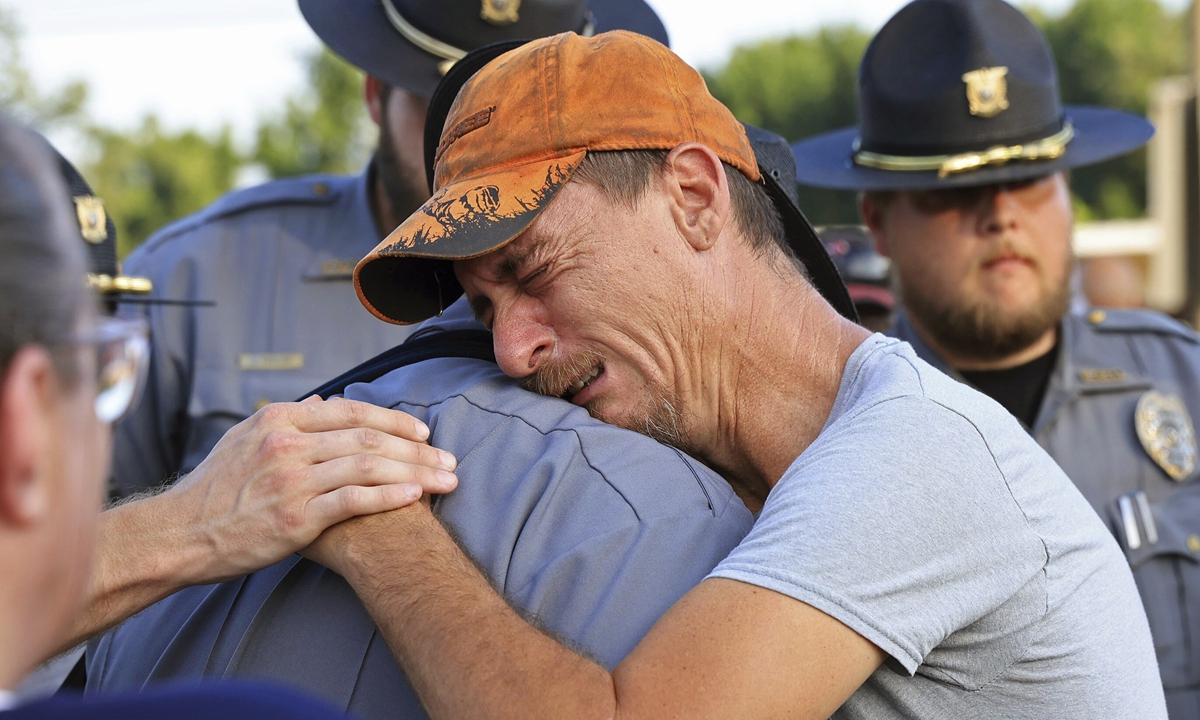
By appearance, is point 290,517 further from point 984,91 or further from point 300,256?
point 984,91

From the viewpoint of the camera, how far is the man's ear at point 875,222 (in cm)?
426

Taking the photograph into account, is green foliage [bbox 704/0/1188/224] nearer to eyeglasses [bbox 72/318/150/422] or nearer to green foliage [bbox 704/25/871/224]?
green foliage [bbox 704/25/871/224]

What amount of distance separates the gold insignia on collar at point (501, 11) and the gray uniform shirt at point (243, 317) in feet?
2.61

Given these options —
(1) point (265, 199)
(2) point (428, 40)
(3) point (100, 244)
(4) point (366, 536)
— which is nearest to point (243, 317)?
(1) point (265, 199)

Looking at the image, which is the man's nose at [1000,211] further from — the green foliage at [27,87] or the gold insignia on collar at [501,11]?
the green foliage at [27,87]

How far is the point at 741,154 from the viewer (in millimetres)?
2311

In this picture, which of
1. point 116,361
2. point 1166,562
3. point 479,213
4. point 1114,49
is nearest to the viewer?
point 116,361

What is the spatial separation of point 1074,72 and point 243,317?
50.8 metres

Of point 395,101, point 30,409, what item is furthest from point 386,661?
point 395,101

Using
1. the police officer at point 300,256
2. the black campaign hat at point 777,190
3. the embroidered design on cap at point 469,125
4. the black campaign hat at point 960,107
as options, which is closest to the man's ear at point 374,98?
the police officer at point 300,256

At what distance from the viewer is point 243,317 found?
384cm

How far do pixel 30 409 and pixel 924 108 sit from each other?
3553 millimetres

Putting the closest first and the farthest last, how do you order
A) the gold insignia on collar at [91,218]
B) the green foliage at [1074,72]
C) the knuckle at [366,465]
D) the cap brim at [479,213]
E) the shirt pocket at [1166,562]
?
the knuckle at [366,465] < the cap brim at [479,213] < the gold insignia on collar at [91,218] < the shirt pocket at [1166,562] < the green foliage at [1074,72]

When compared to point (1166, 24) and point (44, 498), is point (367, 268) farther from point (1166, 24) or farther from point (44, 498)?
point (1166, 24)
